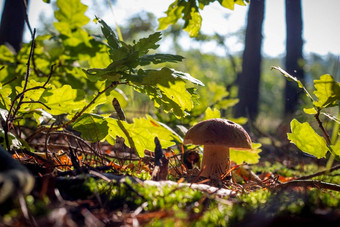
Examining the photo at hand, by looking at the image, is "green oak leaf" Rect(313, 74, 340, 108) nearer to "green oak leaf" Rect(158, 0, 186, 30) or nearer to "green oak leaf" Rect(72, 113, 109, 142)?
"green oak leaf" Rect(158, 0, 186, 30)

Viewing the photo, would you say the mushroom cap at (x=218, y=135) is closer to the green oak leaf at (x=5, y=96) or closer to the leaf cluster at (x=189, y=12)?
the leaf cluster at (x=189, y=12)

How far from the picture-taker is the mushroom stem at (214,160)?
207cm

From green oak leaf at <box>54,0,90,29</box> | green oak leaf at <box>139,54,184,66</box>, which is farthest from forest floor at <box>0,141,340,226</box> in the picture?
green oak leaf at <box>54,0,90,29</box>

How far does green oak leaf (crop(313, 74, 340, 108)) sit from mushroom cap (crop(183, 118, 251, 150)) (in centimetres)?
65

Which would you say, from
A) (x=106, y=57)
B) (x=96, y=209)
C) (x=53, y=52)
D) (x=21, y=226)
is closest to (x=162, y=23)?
(x=106, y=57)

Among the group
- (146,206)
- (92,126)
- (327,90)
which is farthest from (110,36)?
(327,90)

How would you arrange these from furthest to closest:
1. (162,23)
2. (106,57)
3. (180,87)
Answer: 1. (106,57)
2. (162,23)
3. (180,87)

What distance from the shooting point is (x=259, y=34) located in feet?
17.9

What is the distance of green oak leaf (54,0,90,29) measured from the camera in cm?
227

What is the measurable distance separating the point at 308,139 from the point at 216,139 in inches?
23.3

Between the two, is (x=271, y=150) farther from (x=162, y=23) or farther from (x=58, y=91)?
(x=58, y=91)

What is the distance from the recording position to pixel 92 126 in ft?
5.60

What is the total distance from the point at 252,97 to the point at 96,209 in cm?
517

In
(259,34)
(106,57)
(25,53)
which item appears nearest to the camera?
(106,57)
